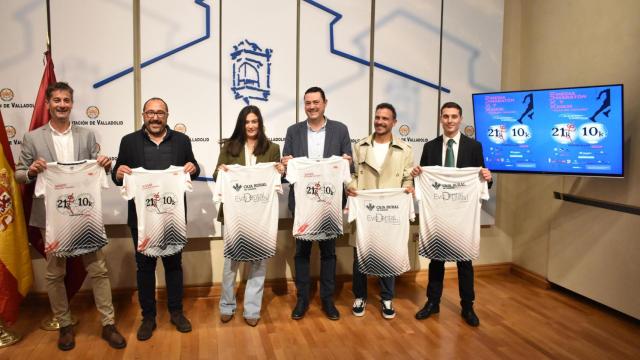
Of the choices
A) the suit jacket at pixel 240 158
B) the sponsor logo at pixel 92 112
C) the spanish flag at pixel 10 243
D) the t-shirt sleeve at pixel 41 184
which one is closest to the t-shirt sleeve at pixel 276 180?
the suit jacket at pixel 240 158

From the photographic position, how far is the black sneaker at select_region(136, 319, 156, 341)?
3.15 metres

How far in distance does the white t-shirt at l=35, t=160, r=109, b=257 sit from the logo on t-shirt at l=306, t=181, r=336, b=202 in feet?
4.28

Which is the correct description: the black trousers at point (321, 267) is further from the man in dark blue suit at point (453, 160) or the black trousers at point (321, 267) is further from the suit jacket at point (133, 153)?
the suit jacket at point (133, 153)

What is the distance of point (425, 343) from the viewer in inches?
124

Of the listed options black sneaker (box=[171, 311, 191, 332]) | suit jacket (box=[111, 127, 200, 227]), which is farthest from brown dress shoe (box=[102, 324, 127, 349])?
suit jacket (box=[111, 127, 200, 227])

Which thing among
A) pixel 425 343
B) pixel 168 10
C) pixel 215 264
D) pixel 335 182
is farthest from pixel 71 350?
pixel 168 10

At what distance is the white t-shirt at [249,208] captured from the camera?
3232 mm

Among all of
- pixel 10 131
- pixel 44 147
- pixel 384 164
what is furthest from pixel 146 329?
pixel 384 164

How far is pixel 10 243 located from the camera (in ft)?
10.3

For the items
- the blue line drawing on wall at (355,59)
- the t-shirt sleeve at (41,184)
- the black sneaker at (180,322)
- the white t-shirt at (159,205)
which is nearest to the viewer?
the t-shirt sleeve at (41,184)

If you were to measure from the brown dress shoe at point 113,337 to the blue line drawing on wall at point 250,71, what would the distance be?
188 cm

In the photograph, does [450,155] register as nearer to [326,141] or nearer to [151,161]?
[326,141]

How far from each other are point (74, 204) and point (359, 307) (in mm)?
2016

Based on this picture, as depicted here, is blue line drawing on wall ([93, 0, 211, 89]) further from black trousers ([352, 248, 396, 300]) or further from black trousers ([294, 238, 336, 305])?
black trousers ([352, 248, 396, 300])
